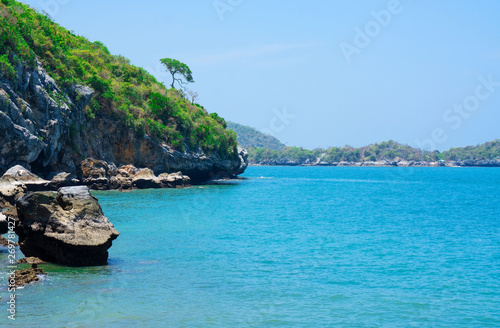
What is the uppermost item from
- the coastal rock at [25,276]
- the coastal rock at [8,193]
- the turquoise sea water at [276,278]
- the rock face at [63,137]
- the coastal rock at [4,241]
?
the rock face at [63,137]

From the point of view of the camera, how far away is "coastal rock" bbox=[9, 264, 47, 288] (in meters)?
15.1

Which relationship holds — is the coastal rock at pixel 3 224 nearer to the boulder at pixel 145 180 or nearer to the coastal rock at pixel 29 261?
the coastal rock at pixel 29 261

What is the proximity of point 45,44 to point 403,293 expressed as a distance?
46.6 metres

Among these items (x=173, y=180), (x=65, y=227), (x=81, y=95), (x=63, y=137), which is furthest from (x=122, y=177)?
(x=65, y=227)

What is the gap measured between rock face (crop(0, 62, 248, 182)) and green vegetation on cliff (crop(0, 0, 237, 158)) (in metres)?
1.29

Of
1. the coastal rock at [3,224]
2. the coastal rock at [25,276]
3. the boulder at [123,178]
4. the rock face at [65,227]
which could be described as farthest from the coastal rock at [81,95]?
the coastal rock at [25,276]

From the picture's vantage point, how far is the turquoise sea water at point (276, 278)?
13.5 meters

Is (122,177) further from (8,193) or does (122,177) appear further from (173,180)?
(8,193)

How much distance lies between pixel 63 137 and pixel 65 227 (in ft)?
109

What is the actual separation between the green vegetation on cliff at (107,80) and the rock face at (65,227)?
26.1 m

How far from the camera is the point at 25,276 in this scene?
15609 mm

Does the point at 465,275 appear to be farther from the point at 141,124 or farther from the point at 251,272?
the point at 141,124

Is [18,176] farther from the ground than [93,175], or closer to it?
farther from the ground

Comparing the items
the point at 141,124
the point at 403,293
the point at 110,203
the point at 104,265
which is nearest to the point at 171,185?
the point at 141,124
